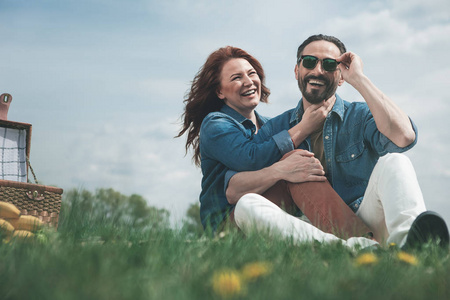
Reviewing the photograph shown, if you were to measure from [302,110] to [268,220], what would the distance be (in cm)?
150

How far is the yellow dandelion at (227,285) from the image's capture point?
1.54m

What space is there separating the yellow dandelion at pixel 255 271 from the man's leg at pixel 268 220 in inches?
44.5

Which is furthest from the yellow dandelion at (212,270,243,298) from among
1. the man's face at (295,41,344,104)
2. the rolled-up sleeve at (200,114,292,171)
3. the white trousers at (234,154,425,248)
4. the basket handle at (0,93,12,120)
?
the basket handle at (0,93,12,120)

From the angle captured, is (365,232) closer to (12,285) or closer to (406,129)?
(406,129)

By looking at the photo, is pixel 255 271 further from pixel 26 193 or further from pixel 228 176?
pixel 26 193

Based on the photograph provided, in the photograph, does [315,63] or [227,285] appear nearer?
[227,285]

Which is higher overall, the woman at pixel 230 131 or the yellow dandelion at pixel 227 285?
the woman at pixel 230 131

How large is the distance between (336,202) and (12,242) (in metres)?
2.22

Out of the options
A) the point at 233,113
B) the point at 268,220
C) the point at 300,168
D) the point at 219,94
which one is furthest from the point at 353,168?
the point at 219,94

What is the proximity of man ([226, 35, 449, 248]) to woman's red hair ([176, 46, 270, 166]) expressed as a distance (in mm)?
715

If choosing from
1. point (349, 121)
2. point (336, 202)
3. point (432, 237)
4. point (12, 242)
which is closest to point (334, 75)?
point (349, 121)

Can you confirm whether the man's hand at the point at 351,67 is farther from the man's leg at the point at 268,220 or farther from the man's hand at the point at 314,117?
the man's leg at the point at 268,220

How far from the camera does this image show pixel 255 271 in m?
1.83

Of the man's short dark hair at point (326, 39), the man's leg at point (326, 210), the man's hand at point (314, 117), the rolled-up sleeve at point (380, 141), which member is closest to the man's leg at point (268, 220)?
the man's leg at point (326, 210)
